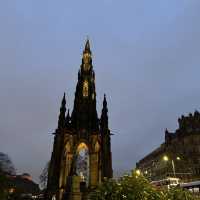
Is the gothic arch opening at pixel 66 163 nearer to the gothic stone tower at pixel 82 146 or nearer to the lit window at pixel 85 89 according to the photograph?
the gothic stone tower at pixel 82 146

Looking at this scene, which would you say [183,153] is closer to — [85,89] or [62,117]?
[85,89]

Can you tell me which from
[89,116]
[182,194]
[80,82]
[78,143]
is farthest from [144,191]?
[80,82]

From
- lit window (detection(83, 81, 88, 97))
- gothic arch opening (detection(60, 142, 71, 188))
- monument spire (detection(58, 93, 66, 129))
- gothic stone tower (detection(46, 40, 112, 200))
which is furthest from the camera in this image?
lit window (detection(83, 81, 88, 97))

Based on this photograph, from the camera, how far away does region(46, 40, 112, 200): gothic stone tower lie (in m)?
52.8

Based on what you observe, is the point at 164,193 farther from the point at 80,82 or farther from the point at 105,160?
the point at 80,82

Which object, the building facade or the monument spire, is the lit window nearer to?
the monument spire

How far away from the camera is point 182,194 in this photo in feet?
59.3

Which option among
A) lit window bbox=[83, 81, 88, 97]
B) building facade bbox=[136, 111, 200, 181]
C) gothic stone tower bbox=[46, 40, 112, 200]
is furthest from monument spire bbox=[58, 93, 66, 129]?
building facade bbox=[136, 111, 200, 181]

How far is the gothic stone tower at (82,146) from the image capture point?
52.8m

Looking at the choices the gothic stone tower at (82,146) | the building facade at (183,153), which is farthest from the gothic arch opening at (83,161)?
the building facade at (183,153)

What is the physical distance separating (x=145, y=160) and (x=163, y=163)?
1718 centimetres

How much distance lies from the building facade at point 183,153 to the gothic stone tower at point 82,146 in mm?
10359

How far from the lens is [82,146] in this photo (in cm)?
5912

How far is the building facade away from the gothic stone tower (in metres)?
10.4
